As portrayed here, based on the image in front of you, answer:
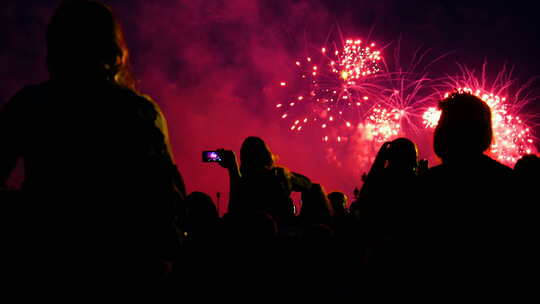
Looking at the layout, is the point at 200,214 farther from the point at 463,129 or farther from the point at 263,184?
the point at 463,129

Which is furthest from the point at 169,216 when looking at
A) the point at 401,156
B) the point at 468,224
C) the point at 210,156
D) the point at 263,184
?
the point at 210,156

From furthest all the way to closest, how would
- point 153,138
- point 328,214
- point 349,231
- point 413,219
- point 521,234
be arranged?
point 328,214 < point 349,231 < point 413,219 < point 521,234 < point 153,138

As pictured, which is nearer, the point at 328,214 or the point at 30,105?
the point at 30,105

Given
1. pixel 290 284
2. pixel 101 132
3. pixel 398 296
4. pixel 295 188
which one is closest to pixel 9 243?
pixel 101 132

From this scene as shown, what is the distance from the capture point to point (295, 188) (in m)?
4.95

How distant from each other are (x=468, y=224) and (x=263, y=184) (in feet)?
8.56

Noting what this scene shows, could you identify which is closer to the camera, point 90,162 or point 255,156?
point 90,162

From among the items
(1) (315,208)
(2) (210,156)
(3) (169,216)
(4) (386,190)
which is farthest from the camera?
(2) (210,156)

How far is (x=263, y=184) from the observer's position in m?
4.60

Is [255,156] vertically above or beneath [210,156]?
beneath

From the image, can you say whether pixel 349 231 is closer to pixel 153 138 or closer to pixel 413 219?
pixel 413 219

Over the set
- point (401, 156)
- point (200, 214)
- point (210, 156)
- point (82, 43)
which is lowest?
point (200, 214)

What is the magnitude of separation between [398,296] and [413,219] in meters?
0.53

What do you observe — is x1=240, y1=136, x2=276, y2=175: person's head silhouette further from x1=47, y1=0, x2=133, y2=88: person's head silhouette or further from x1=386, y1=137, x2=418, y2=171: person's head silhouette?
x1=47, y1=0, x2=133, y2=88: person's head silhouette
